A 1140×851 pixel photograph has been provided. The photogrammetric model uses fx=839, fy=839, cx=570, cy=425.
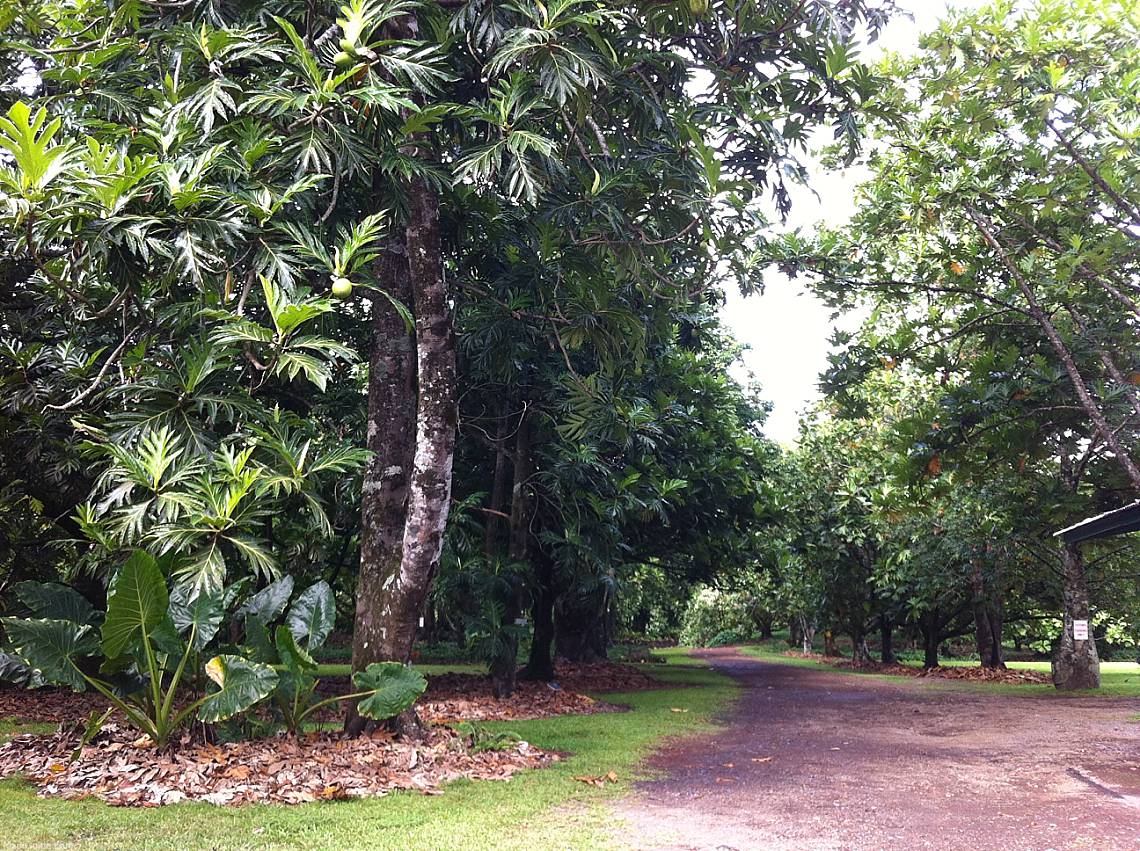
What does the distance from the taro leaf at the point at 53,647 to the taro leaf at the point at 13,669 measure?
310mm

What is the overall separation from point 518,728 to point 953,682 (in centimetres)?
1214

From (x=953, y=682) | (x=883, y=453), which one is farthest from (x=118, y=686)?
(x=953, y=682)

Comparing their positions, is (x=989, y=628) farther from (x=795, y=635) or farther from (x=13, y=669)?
(x=13, y=669)

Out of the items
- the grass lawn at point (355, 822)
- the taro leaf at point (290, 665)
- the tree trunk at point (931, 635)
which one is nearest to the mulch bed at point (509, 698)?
the taro leaf at point (290, 665)

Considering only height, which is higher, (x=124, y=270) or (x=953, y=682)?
(x=124, y=270)

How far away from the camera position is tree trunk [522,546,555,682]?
535 inches

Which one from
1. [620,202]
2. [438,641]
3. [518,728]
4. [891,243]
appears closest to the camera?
[620,202]

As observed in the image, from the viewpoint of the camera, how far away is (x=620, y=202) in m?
6.47

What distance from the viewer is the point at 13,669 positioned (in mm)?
6098

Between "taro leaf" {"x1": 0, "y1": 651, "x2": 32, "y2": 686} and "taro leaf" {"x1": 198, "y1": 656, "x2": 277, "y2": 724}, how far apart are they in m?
1.68

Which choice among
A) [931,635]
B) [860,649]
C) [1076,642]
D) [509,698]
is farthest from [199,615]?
[860,649]

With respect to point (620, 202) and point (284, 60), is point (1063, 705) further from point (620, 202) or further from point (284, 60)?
point (284, 60)

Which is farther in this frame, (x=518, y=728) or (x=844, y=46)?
(x=518, y=728)

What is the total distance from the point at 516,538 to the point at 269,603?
5.26 m
